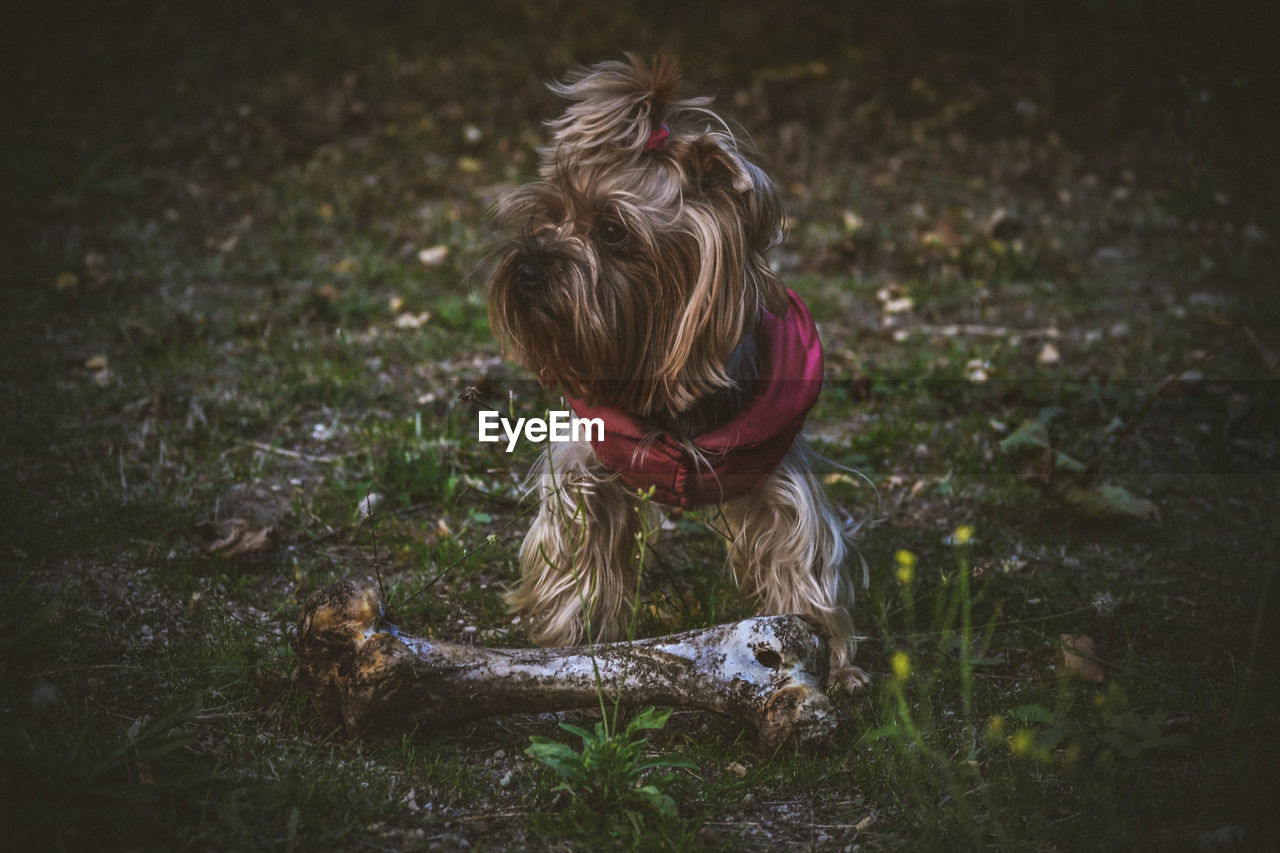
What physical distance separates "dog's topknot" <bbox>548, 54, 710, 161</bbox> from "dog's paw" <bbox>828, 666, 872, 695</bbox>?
1.64 meters

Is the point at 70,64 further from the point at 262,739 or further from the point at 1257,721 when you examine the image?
the point at 1257,721

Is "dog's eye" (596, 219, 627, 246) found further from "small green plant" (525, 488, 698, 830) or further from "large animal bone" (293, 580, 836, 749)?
"large animal bone" (293, 580, 836, 749)

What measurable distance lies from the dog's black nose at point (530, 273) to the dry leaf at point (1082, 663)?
6.10 ft

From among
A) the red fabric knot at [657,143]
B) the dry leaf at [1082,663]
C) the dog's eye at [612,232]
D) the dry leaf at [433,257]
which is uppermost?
the red fabric knot at [657,143]

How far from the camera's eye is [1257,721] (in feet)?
8.36

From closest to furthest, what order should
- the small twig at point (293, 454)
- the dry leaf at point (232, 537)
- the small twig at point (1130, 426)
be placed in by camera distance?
the dry leaf at point (232, 537)
the small twig at point (1130, 426)
the small twig at point (293, 454)

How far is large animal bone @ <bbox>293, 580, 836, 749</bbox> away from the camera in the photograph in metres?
2.37

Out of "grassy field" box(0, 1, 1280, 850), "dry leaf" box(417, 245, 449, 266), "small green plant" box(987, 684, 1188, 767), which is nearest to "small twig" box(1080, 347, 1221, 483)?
"grassy field" box(0, 1, 1280, 850)

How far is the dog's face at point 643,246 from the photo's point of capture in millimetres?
2689

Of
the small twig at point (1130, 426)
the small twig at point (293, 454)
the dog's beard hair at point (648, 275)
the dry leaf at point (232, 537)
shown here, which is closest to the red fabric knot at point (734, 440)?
the dog's beard hair at point (648, 275)

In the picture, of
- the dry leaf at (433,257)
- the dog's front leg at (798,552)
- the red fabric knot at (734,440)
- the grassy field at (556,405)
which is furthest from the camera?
the dry leaf at (433,257)

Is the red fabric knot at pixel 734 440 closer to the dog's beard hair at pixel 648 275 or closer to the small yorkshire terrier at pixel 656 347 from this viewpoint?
the small yorkshire terrier at pixel 656 347

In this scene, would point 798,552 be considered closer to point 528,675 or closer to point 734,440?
point 734,440

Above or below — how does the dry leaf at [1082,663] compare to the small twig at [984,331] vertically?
below
